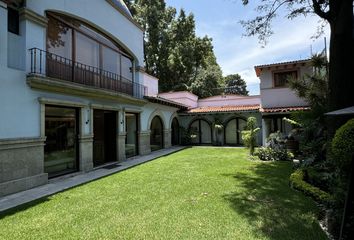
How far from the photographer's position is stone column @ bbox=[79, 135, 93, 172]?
10422 millimetres

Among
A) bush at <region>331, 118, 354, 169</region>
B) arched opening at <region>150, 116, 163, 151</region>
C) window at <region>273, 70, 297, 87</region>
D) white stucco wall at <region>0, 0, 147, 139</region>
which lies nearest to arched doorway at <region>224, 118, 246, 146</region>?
window at <region>273, 70, 297, 87</region>

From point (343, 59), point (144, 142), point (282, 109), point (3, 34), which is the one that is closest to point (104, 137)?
point (144, 142)

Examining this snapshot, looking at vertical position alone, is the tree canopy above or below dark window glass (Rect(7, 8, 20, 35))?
above

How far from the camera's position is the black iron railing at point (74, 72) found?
8430 millimetres

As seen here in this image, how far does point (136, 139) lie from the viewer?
1563cm

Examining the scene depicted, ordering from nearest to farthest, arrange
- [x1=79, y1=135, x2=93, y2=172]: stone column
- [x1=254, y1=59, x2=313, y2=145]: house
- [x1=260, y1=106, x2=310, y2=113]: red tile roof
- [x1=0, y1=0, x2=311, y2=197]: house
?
[x1=0, y1=0, x2=311, y2=197]: house
[x1=79, y1=135, x2=93, y2=172]: stone column
[x1=260, y1=106, x2=310, y2=113]: red tile roof
[x1=254, y1=59, x2=313, y2=145]: house

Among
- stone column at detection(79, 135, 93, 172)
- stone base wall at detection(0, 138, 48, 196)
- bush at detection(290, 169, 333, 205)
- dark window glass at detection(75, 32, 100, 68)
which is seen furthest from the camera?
dark window glass at detection(75, 32, 100, 68)

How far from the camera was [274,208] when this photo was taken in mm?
5883

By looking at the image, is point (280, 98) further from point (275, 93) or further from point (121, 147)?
point (121, 147)

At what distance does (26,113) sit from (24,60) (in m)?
1.70

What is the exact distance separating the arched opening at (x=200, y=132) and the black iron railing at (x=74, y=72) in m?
10.2

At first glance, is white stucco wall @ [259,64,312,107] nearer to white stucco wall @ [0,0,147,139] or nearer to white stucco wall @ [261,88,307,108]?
white stucco wall @ [261,88,307,108]

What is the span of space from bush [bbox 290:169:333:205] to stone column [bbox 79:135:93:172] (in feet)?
26.4

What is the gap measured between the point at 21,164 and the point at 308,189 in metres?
8.51
